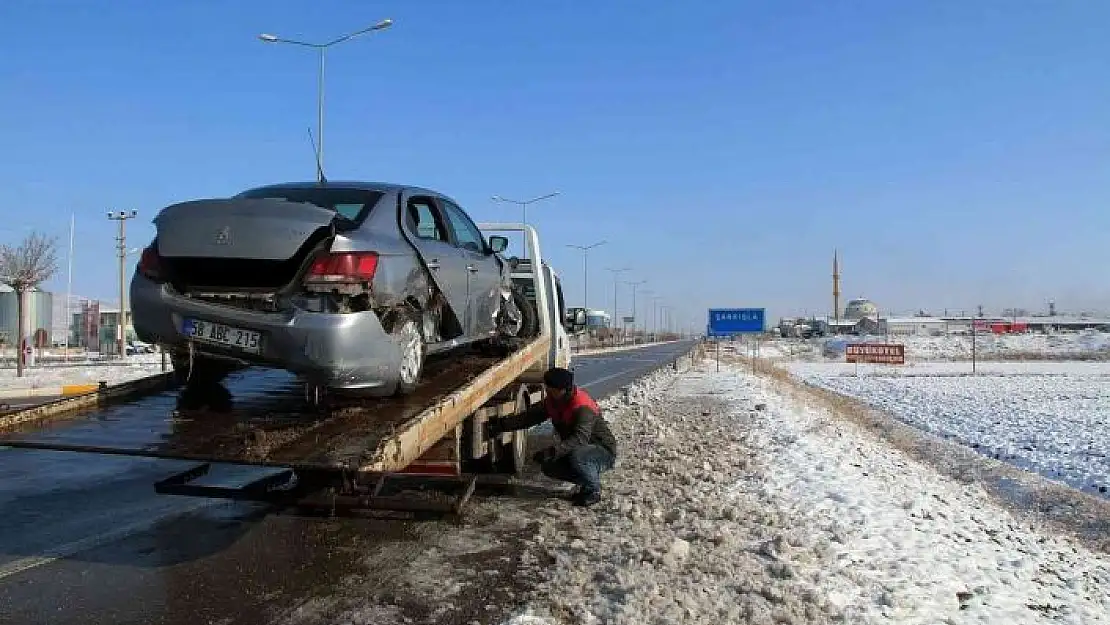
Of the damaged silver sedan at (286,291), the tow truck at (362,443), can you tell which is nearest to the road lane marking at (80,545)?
the tow truck at (362,443)

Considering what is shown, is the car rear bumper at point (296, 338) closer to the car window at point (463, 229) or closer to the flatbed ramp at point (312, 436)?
the flatbed ramp at point (312, 436)

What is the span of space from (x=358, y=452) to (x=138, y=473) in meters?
6.02

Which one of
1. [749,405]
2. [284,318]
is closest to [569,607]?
[284,318]

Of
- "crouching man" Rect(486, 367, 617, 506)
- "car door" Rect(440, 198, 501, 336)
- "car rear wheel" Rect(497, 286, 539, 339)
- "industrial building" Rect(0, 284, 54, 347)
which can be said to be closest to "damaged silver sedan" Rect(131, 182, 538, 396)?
"car door" Rect(440, 198, 501, 336)

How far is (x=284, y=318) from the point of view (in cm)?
504

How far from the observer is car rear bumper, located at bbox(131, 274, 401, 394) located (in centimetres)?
498

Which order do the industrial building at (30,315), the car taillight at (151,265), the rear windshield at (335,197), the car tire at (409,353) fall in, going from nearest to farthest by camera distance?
the car taillight at (151,265)
the car tire at (409,353)
the rear windshield at (335,197)
the industrial building at (30,315)

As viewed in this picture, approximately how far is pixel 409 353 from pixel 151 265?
1.79 meters

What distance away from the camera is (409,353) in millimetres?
5781

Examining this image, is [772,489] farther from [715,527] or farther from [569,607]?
[569,607]

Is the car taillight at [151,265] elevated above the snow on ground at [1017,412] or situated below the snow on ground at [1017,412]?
above

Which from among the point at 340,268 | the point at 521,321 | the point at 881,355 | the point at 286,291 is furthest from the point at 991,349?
the point at 286,291

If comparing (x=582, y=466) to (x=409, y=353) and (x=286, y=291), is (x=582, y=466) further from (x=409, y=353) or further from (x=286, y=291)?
(x=286, y=291)

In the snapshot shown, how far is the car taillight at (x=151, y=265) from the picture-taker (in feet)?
17.7
